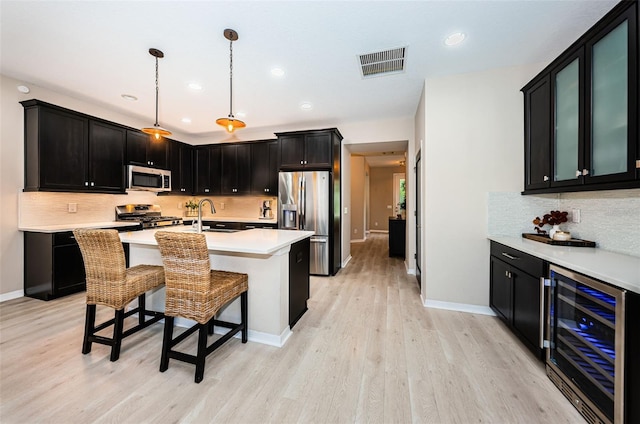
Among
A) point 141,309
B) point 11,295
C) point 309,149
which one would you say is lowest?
point 11,295

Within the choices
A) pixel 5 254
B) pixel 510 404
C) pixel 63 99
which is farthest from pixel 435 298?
pixel 63 99

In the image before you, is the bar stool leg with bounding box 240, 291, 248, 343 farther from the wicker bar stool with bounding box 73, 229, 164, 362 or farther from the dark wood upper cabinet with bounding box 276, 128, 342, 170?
the dark wood upper cabinet with bounding box 276, 128, 342, 170

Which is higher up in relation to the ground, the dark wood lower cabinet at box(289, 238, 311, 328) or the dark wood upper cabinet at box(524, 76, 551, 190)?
the dark wood upper cabinet at box(524, 76, 551, 190)

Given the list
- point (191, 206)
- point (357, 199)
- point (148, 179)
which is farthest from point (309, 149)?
point (357, 199)

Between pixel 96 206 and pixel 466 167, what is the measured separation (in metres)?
5.51

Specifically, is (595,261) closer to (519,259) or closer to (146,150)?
(519,259)

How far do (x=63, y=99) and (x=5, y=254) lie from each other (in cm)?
223

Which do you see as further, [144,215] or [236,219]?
[236,219]

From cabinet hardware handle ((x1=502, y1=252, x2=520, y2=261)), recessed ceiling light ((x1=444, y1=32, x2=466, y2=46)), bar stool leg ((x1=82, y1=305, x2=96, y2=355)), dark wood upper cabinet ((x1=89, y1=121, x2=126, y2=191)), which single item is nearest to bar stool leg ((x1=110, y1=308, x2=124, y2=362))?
bar stool leg ((x1=82, y1=305, x2=96, y2=355))

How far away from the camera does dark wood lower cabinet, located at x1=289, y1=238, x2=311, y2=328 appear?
7.97ft

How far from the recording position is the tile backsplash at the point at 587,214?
6.00ft

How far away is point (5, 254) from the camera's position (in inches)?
125

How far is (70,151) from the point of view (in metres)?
3.51

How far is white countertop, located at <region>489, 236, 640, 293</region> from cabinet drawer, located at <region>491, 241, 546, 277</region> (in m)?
0.05
